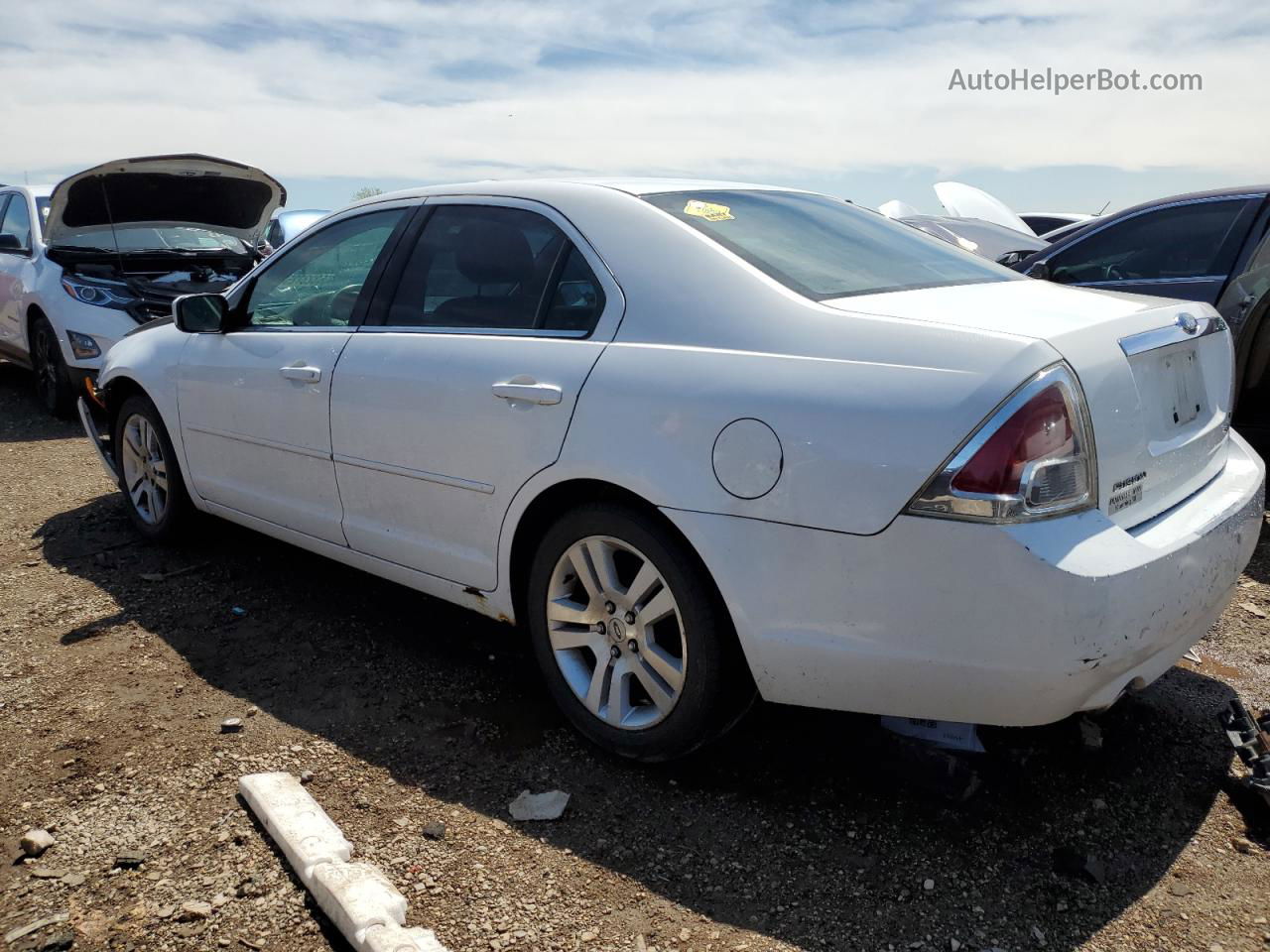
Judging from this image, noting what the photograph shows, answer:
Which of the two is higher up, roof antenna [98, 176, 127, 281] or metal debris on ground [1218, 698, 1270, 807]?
roof antenna [98, 176, 127, 281]

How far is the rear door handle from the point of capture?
2.89 metres

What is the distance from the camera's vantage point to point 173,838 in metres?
2.67

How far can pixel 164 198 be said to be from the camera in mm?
7629

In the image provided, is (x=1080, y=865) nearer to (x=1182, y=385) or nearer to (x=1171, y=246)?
(x=1182, y=385)

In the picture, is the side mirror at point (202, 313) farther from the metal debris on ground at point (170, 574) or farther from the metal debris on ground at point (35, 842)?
the metal debris on ground at point (35, 842)

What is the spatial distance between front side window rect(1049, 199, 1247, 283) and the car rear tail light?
4.04 meters

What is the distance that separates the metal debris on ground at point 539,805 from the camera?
2.77 metres

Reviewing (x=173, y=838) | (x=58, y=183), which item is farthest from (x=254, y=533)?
(x=58, y=183)

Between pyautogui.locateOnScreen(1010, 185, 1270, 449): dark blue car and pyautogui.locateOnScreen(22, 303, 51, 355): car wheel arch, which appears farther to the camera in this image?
pyautogui.locateOnScreen(22, 303, 51, 355): car wheel arch

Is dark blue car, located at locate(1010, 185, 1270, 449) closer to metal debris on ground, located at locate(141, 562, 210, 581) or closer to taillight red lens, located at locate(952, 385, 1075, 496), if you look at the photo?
taillight red lens, located at locate(952, 385, 1075, 496)

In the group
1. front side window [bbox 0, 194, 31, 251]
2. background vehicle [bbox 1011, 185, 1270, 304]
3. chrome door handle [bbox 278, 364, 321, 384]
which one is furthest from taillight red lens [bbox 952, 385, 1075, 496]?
front side window [bbox 0, 194, 31, 251]

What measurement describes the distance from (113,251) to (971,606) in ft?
25.2

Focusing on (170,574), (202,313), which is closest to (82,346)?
(170,574)


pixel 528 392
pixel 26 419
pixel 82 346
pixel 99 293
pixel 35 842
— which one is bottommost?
pixel 26 419
